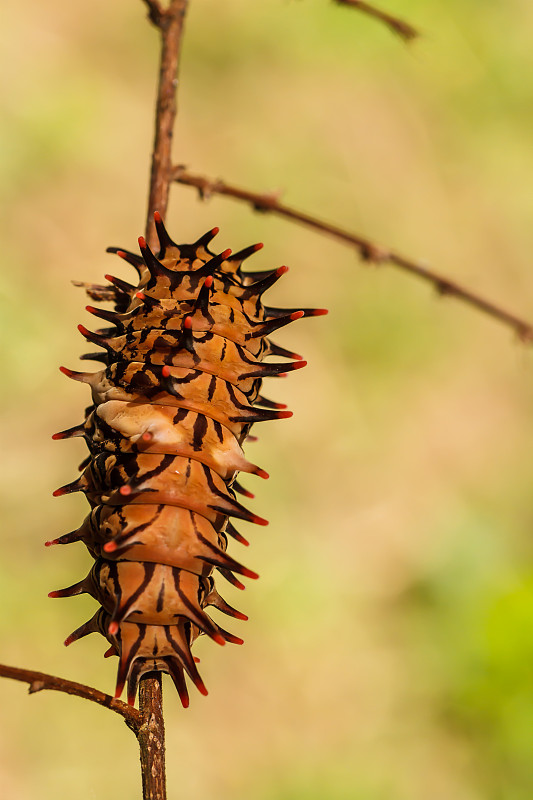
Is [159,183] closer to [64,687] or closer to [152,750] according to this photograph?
[64,687]

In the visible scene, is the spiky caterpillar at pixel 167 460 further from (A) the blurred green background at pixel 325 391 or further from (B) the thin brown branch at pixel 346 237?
(A) the blurred green background at pixel 325 391

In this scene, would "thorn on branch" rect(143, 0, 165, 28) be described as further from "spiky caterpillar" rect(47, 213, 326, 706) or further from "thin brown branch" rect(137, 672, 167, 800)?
"thin brown branch" rect(137, 672, 167, 800)

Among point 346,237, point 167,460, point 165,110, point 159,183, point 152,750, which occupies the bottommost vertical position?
point 152,750

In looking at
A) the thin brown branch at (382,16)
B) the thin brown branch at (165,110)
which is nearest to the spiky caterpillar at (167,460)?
the thin brown branch at (165,110)

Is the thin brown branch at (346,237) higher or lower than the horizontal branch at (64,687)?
higher

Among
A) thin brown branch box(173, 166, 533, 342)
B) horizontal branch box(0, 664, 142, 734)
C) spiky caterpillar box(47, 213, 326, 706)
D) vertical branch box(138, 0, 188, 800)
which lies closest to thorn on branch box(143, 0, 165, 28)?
vertical branch box(138, 0, 188, 800)

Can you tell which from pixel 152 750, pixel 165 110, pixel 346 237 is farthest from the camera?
pixel 346 237

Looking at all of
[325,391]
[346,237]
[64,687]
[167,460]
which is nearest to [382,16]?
[346,237]

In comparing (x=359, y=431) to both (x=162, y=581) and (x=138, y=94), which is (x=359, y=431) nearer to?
(x=138, y=94)
